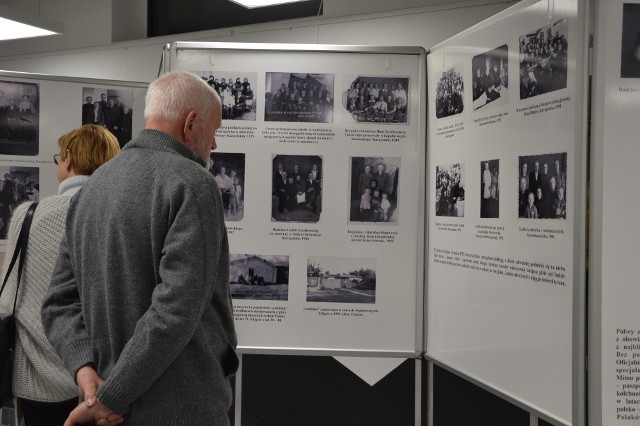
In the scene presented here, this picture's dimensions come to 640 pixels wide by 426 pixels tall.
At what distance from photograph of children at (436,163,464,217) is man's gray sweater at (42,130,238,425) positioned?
50.1 inches

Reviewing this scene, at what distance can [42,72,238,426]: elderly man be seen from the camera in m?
1.39

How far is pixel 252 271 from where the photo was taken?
2857mm

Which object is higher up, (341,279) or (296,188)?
(296,188)

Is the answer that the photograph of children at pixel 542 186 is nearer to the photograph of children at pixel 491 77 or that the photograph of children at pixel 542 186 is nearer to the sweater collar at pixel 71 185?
the photograph of children at pixel 491 77

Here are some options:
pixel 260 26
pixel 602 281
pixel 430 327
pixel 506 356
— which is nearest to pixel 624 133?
pixel 602 281

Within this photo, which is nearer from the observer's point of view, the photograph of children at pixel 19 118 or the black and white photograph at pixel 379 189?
the black and white photograph at pixel 379 189

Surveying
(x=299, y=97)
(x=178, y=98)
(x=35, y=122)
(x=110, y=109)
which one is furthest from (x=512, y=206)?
(x=35, y=122)

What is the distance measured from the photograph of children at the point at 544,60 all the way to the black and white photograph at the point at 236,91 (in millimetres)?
1188

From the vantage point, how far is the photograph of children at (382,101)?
2.81 m

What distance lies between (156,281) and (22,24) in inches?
115

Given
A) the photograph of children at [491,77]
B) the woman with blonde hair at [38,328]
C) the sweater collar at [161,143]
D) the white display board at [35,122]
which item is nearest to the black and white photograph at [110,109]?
the white display board at [35,122]

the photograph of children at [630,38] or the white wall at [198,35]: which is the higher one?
the white wall at [198,35]

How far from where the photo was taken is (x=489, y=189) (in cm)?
236

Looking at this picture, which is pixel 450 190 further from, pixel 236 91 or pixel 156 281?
pixel 156 281
